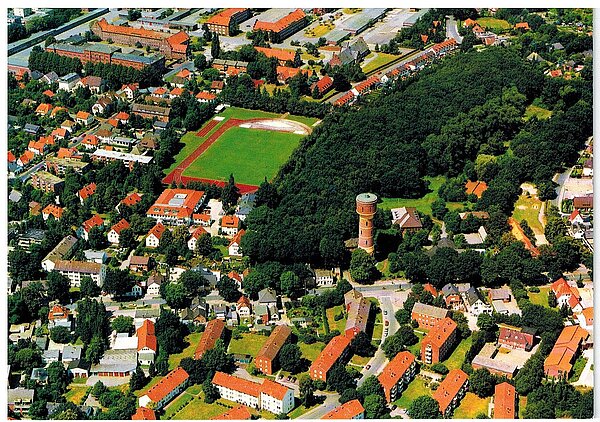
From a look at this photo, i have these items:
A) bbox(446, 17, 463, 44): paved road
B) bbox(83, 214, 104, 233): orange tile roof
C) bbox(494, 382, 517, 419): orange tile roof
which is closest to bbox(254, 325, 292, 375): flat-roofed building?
bbox(494, 382, 517, 419): orange tile roof

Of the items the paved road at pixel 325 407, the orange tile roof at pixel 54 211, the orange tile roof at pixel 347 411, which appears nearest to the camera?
the orange tile roof at pixel 347 411

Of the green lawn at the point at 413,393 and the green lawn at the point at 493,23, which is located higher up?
the green lawn at the point at 413,393

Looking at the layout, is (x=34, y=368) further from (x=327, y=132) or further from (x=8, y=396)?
(x=327, y=132)

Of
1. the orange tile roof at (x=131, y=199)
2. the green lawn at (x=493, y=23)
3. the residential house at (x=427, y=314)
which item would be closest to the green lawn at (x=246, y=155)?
the orange tile roof at (x=131, y=199)

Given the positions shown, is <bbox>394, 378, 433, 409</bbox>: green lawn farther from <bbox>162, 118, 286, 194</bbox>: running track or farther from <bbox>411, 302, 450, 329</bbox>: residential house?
<bbox>162, 118, 286, 194</bbox>: running track

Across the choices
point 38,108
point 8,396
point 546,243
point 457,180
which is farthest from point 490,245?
point 38,108

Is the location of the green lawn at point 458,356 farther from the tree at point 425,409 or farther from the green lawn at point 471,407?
the tree at point 425,409
